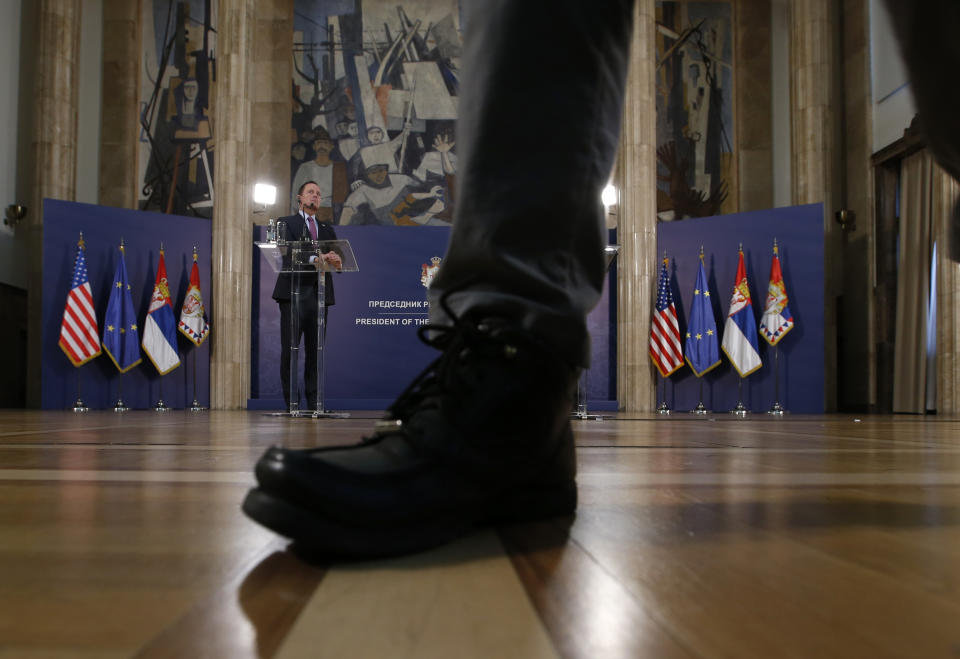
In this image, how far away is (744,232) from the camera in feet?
26.5

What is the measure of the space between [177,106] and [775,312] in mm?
8165

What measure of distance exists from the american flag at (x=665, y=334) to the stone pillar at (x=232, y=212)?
4695 millimetres

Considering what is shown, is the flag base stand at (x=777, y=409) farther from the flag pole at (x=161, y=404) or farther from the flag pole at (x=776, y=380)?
the flag pole at (x=161, y=404)

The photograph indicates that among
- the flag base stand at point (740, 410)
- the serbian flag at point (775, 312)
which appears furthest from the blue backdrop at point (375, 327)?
the serbian flag at point (775, 312)

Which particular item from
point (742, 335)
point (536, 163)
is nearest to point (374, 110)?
point (742, 335)

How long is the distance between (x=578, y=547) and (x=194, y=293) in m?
8.25

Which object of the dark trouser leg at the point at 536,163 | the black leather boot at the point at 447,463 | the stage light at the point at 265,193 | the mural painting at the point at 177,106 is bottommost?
the black leather boot at the point at 447,463

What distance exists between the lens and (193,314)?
26.6 ft

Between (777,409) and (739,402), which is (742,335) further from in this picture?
(777,409)

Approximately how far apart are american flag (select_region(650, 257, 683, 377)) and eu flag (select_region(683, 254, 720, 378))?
0.45 feet

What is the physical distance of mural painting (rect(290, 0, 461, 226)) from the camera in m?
10.4

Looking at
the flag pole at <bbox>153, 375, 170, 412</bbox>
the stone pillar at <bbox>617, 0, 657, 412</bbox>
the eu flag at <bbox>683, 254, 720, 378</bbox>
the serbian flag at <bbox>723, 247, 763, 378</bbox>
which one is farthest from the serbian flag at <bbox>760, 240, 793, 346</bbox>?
the flag pole at <bbox>153, 375, 170, 412</bbox>

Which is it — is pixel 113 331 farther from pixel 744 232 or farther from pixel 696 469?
pixel 696 469

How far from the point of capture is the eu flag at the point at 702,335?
7.76 metres
